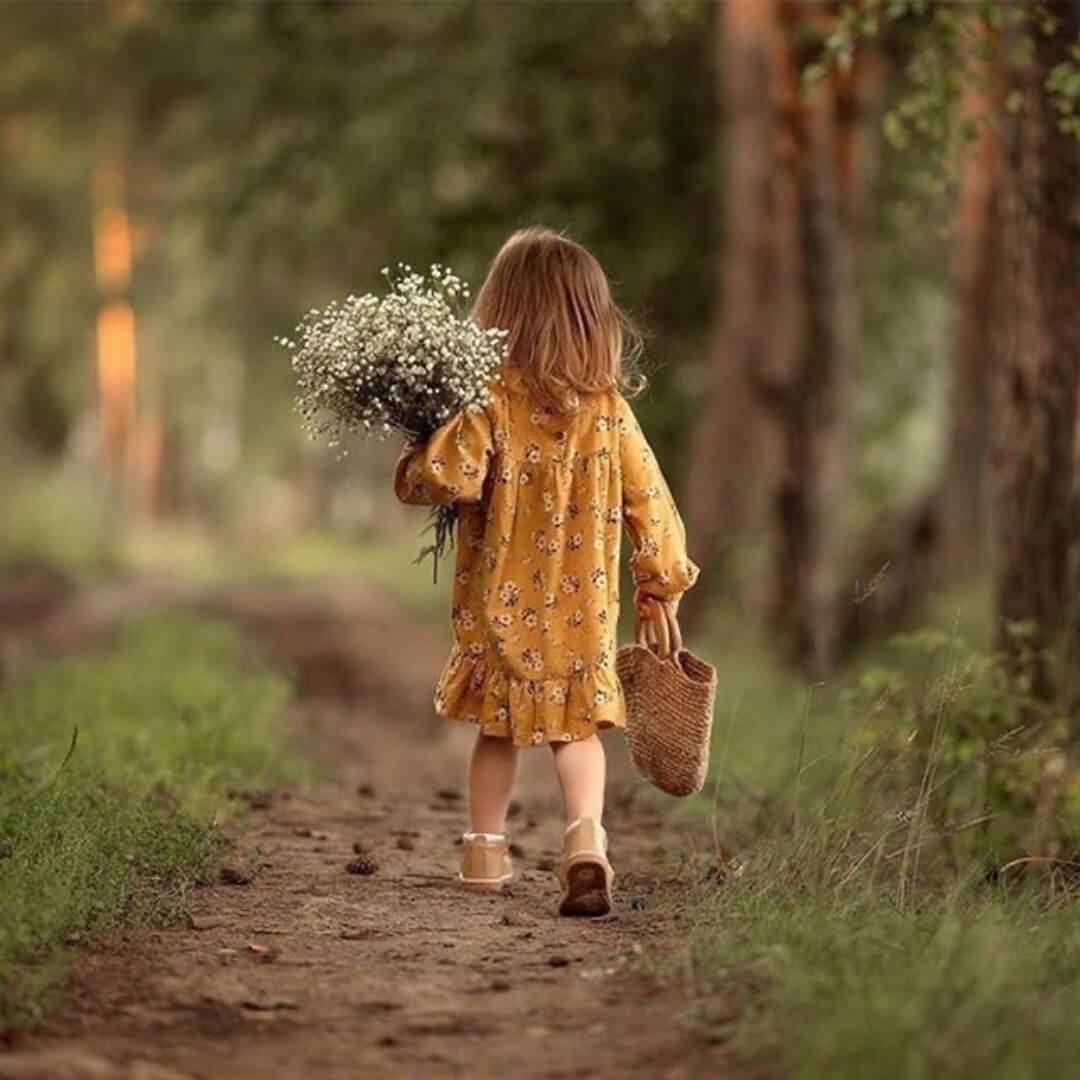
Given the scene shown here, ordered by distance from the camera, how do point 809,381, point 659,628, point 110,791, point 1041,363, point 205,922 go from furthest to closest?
1. point 809,381
2. point 1041,363
3. point 110,791
4. point 659,628
5. point 205,922

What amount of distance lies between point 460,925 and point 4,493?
980 inches

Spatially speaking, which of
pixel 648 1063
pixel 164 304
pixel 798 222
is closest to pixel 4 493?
pixel 164 304

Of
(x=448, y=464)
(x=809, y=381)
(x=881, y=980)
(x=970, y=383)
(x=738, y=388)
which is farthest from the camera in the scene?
(x=970, y=383)

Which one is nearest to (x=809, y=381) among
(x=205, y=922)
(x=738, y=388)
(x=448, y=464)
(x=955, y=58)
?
(x=738, y=388)

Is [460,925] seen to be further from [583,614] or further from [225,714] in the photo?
[225,714]

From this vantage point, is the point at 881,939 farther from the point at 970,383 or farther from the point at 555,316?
the point at 970,383

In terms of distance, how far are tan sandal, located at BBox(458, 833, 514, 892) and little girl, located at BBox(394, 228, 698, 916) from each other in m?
0.33

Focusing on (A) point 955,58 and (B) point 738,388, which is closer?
(A) point 955,58

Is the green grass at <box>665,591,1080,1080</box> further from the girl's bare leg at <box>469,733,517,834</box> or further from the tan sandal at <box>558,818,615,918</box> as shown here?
the girl's bare leg at <box>469,733,517,834</box>

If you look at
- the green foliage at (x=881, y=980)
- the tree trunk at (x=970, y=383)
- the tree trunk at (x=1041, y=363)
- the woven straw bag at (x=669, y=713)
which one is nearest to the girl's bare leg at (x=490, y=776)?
the woven straw bag at (x=669, y=713)

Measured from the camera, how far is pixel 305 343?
6941mm

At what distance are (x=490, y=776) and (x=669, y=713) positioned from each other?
1.95ft

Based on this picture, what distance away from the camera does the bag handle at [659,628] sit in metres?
7.26

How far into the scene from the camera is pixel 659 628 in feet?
23.9
